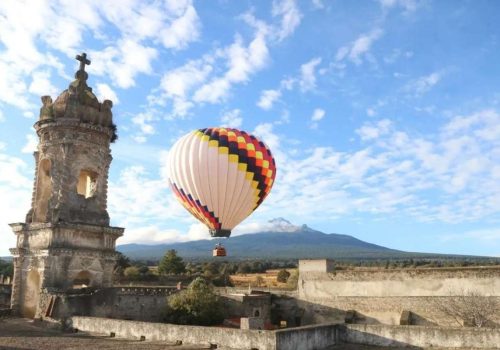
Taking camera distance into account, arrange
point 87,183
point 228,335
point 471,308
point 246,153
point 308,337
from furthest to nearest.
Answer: point 87,183
point 246,153
point 471,308
point 308,337
point 228,335

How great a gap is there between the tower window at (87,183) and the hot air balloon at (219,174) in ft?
13.7

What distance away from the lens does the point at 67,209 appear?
25797mm

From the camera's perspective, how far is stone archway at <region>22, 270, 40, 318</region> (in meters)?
25.1

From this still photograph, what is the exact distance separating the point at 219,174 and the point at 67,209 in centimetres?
778

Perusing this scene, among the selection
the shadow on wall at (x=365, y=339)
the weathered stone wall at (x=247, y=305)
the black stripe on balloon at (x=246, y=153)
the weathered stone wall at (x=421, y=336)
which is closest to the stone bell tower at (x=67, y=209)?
the black stripe on balloon at (x=246, y=153)

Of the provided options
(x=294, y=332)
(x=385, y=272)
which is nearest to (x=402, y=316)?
(x=385, y=272)

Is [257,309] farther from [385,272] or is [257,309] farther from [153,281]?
[153,281]

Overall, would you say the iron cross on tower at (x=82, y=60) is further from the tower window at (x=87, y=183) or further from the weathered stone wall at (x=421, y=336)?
the weathered stone wall at (x=421, y=336)

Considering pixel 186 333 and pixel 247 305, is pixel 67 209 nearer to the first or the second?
pixel 247 305

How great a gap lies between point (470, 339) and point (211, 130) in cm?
1539

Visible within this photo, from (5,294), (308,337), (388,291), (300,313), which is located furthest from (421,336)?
(5,294)

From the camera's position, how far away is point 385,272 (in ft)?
80.9

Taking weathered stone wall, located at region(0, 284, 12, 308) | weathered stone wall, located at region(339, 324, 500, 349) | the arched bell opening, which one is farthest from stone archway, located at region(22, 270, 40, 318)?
weathered stone wall, located at region(339, 324, 500, 349)

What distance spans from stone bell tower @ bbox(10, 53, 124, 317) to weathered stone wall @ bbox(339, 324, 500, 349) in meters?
13.5
